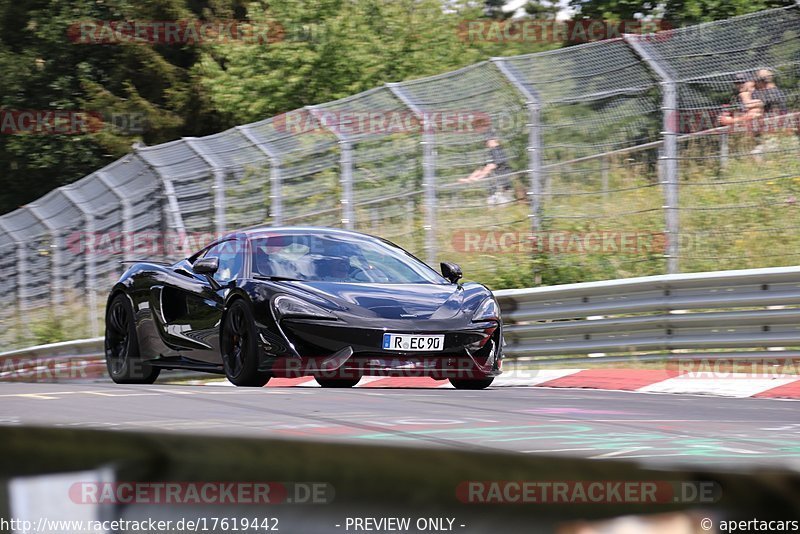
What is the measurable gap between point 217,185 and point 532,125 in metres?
4.64

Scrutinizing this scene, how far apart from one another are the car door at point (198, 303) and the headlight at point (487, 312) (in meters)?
1.63

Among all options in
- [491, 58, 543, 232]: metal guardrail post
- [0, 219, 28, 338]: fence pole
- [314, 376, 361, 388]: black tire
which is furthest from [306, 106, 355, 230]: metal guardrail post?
[0, 219, 28, 338]: fence pole

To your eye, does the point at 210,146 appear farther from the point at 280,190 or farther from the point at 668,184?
the point at 668,184

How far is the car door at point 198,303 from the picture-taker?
838cm

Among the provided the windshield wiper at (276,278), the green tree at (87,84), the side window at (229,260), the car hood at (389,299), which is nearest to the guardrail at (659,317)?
the car hood at (389,299)

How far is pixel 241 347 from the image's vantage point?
26.2 feet

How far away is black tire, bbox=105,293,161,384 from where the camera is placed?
31.7 feet

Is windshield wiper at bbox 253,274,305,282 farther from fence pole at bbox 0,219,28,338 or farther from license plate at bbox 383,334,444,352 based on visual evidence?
fence pole at bbox 0,219,28,338

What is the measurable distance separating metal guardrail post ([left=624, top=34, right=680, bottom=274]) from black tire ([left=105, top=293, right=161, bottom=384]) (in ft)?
14.0

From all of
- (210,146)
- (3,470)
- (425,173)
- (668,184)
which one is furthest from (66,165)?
(3,470)

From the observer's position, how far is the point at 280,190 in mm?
13906

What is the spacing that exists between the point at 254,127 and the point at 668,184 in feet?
17.6

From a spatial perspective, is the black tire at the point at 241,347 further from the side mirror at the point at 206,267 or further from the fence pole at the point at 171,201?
the fence pole at the point at 171,201

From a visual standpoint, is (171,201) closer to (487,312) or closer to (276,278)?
(276,278)
